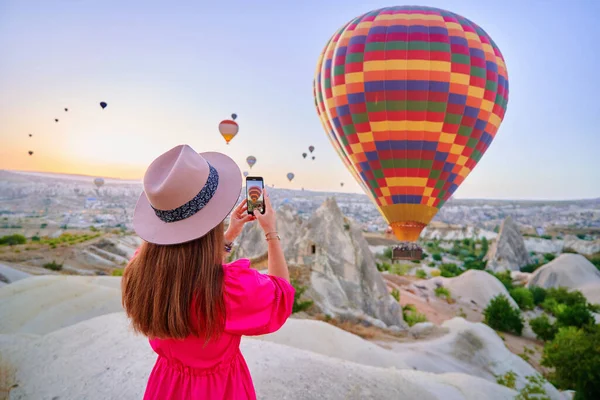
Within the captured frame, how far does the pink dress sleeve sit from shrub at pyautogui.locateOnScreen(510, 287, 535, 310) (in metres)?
25.2

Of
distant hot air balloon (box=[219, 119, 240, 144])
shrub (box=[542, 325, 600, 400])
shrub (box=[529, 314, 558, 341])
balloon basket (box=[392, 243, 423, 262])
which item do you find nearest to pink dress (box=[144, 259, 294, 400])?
balloon basket (box=[392, 243, 423, 262])

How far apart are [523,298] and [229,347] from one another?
25.4 meters

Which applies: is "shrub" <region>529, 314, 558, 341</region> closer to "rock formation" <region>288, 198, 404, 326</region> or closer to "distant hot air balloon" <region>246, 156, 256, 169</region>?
"rock formation" <region>288, 198, 404, 326</region>

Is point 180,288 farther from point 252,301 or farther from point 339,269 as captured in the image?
point 339,269

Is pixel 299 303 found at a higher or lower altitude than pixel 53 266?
higher

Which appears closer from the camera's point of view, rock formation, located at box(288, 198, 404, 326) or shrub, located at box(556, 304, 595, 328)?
rock formation, located at box(288, 198, 404, 326)

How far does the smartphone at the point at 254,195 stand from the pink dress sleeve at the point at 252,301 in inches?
12.6

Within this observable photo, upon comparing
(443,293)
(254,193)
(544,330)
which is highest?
(254,193)

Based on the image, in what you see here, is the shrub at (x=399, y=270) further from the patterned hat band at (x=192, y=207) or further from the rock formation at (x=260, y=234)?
the patterned hat band at (x=192, y=207)

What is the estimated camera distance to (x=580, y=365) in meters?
8.86

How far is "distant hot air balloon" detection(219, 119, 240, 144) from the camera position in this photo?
41.3 ft

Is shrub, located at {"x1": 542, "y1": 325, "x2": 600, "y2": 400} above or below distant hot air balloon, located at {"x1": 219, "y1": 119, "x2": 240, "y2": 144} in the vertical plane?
below

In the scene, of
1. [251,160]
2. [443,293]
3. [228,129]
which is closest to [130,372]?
[228,129]

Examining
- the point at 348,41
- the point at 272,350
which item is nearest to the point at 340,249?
the point at 348,41
